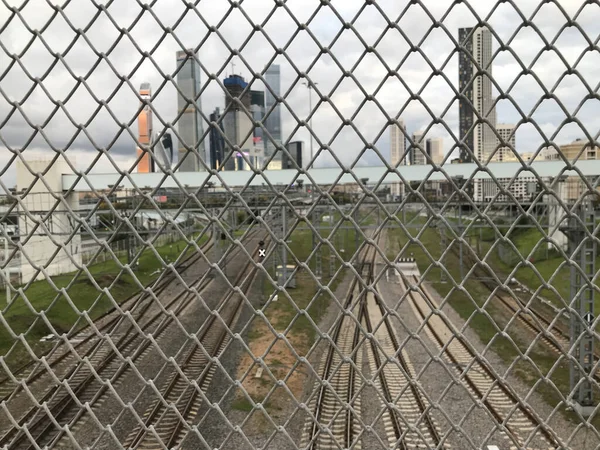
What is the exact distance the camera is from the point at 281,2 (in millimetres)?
1987

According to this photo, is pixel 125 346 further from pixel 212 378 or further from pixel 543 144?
pixel 543 144

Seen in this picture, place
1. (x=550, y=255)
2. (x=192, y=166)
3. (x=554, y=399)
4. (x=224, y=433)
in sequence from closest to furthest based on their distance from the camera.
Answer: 1. (x=192, y=166)
2. (x=224, y=433)
3. (x=554, y=399)
4. (x=550, y=255)

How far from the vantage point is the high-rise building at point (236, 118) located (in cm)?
206

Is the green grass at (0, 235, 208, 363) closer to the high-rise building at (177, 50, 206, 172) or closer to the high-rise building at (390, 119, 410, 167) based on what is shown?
the high-rise building at (390, 119, 410, 167)

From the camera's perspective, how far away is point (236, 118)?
2422 millimetres

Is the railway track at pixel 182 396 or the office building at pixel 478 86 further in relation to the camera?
the railway track at pixel 182 396

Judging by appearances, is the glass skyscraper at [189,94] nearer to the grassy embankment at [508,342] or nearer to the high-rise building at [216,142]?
the high-rise building at [216,142]

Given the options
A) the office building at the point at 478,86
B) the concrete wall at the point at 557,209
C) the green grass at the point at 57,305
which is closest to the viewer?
the office building at the point at 478,86

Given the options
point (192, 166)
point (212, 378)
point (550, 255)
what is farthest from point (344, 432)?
point (550, 255)

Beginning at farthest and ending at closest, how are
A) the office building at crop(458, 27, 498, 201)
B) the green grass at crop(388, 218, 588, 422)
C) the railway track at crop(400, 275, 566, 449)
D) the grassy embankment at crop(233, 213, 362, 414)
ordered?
the grassy embankment at crop(233, 213, 362, 414) < the railway track at crop(400, 275, 566, 449) < the green grass at crop(388, 218, 588, 422) < the office building at crop(458, 27, 498, 201)

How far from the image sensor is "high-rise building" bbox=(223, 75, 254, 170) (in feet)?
6.75

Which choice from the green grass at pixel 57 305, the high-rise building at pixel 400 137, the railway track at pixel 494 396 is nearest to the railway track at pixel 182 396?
the high-rise building at pixel 400 137

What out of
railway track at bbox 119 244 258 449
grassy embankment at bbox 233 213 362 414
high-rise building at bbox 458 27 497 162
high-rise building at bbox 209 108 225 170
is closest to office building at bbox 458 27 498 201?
high-rise building at bbox 458 27 497 162

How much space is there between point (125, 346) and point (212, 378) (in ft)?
11.0
